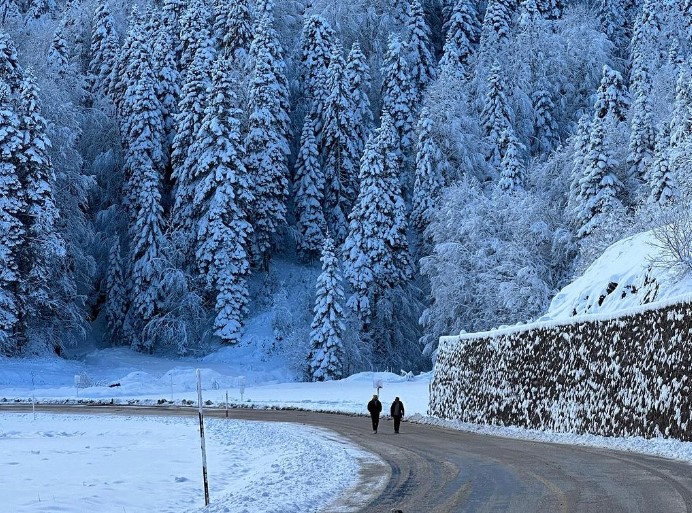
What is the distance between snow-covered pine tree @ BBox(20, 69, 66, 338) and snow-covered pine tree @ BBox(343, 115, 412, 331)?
2027 centimetres

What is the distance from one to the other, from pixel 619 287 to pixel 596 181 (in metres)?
27.7

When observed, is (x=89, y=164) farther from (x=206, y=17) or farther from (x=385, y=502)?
(x=385, y=502)

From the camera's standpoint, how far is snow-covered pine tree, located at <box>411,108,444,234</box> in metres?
69.9

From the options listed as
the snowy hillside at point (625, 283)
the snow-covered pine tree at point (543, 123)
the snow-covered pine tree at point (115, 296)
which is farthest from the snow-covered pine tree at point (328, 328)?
the snowy hillside at point (625, 283)

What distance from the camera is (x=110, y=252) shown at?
7281 centimetres

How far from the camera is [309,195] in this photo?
77062 millimetres

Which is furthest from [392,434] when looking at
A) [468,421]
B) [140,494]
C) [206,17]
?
[206,17]

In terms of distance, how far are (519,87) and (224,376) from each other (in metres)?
36.5

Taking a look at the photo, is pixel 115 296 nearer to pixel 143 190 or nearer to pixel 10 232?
pixel 143 190

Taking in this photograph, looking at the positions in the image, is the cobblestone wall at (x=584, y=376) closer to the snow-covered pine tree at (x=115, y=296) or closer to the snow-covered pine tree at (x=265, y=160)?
the snow-covered pine tree at (x=265, y=160)

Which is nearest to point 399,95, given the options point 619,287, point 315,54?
point 315,54

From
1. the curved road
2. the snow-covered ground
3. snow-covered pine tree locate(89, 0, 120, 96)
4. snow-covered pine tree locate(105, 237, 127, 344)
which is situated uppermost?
snow-covered pine tree locate(89, 0, 120, 96)

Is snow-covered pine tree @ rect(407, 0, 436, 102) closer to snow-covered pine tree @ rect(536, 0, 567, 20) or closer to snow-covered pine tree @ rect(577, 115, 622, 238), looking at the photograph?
snow-covered pine tree @ rect(536, 0, 567, 20)

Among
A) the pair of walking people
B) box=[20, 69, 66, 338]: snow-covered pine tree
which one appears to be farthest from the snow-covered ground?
box=[20, 69, 66, 338]: snow-covered pine tree
